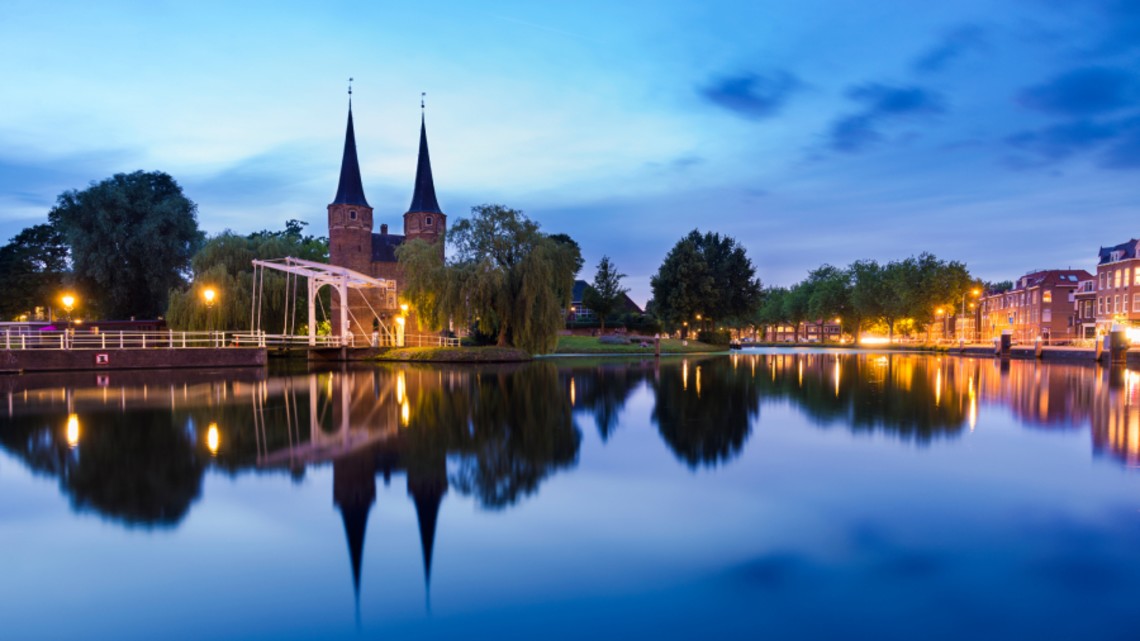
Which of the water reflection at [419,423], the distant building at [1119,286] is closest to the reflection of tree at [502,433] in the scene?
the water reflection at [419,423]

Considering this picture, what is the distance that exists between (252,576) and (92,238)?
150 ft

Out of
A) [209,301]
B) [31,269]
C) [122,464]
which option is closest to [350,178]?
[209,301]

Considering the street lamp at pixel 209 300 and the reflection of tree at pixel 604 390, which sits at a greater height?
the street lamp at pixel 209 300

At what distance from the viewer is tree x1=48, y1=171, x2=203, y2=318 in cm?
4203

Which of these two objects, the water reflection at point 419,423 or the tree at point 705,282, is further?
the tree at point 705,282

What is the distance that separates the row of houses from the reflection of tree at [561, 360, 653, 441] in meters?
38.0

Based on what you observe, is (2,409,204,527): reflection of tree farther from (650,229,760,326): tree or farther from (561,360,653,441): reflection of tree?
(650,229,760,326): tree

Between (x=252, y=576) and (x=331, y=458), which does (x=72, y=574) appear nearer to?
(x=252, y=576)

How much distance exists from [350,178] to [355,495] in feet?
141

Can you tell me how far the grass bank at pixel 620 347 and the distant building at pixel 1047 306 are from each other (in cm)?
3278

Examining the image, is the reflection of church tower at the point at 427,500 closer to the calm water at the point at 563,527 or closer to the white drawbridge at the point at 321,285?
the calm water at the point at 563,527

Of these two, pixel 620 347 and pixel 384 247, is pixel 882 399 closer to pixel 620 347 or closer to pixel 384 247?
pixel 620 347

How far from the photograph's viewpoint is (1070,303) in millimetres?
71312

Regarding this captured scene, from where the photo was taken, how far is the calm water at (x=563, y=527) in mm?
5191
